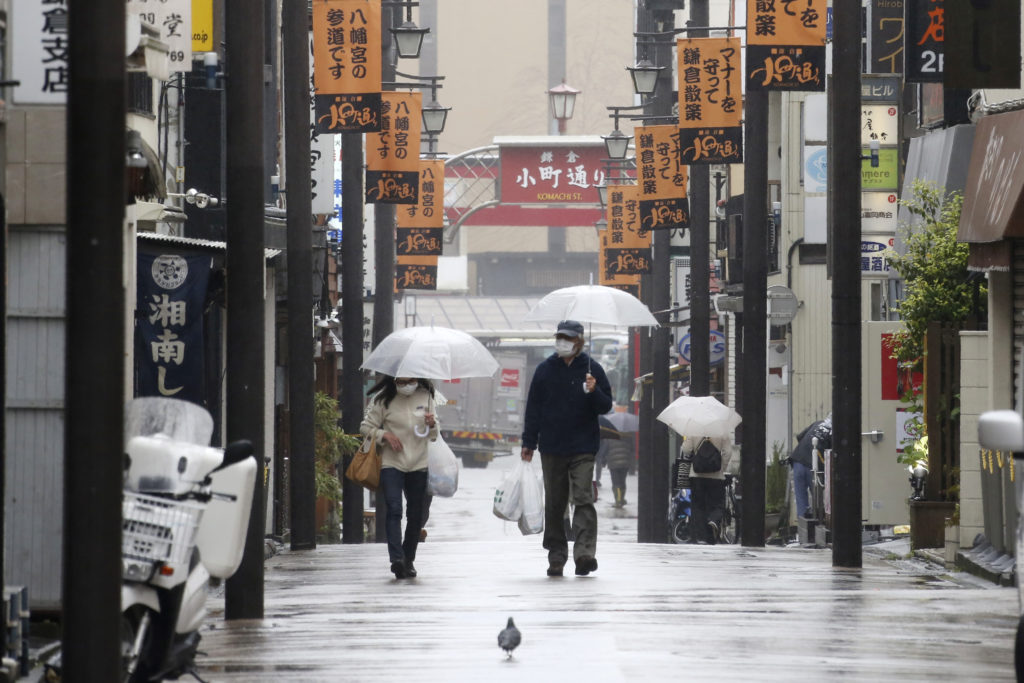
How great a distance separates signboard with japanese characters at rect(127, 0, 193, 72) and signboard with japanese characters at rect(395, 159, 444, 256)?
18.2m

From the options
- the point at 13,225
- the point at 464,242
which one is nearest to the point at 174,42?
the point at 13,225

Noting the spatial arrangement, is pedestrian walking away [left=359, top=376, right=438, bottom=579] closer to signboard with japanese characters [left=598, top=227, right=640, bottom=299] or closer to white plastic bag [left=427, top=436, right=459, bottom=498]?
white plastic bag [left=427, top=436, right=459, bottom=498]

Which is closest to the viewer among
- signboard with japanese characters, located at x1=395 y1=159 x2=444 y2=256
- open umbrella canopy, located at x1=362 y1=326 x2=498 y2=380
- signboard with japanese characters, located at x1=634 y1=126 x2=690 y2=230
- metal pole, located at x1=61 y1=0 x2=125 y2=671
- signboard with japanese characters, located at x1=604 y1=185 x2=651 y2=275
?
metal pole, located at x1=61 y1=0 x2=125 y2=671

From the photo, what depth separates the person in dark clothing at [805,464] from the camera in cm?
2324

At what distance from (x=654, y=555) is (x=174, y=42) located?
252 inches

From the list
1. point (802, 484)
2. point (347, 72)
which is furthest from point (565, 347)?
point (802, 484)

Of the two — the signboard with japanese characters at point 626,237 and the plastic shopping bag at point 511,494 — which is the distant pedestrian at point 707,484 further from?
the signboard with japanese characters at point 626,237

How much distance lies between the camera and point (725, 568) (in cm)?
1516

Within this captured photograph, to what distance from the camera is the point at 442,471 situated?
1647cm

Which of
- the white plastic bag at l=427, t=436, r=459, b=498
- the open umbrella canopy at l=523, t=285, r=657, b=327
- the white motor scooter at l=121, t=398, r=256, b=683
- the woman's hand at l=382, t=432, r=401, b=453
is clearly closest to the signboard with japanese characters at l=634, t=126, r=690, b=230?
the open umbrella canopy at l=523, t=285, r=657, b=327

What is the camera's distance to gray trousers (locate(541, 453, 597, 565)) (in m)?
13.8

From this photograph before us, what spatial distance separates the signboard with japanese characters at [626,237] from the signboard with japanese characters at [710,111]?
11.4 metres

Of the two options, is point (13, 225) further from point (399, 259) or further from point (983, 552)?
point (399, 259)

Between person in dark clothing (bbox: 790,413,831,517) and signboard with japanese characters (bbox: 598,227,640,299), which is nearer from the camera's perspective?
person in dark clothing (bbox: 790,413,831,517)
